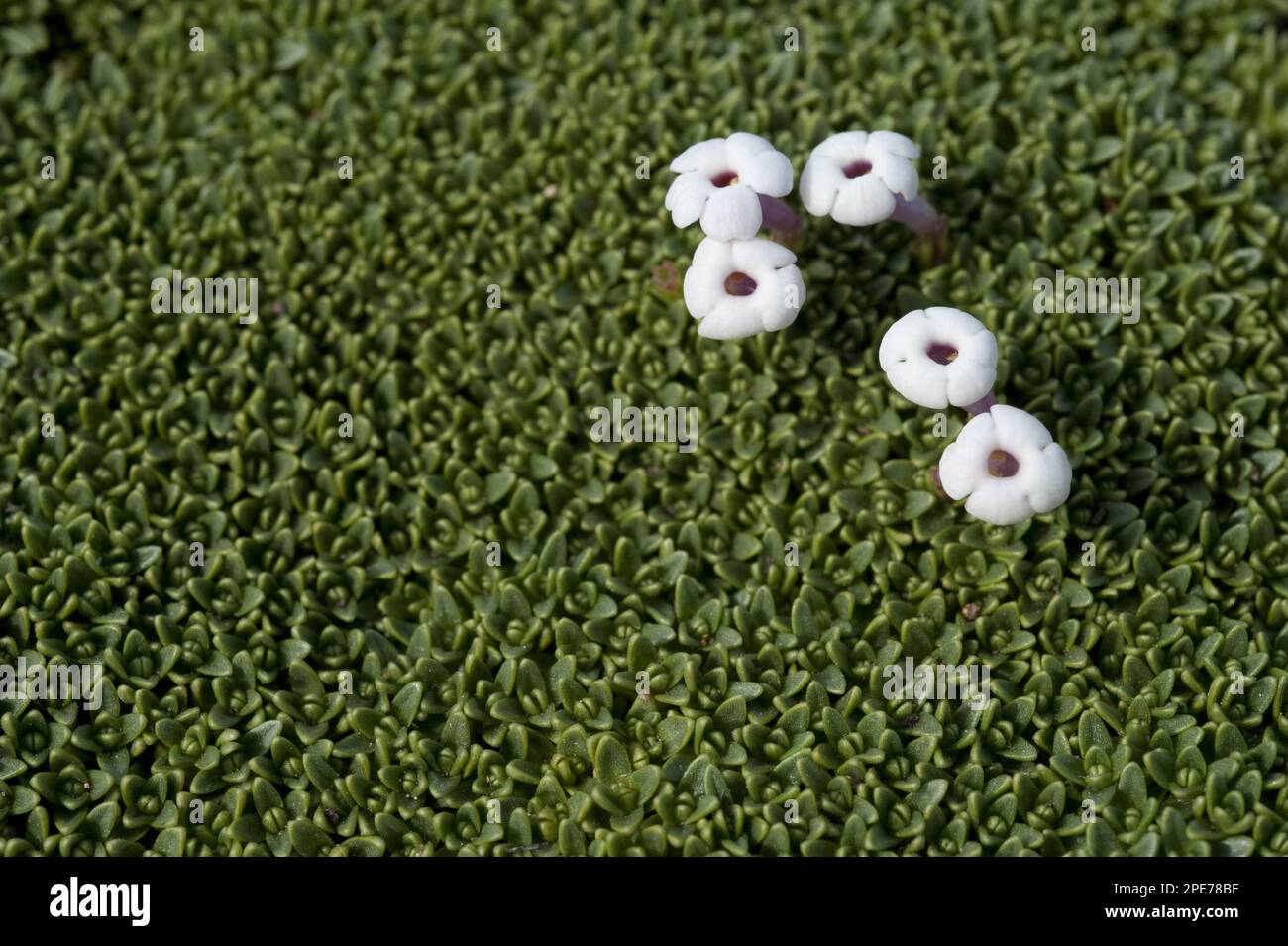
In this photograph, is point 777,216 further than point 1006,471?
Yes

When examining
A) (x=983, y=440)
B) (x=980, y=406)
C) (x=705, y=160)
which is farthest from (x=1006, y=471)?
(x=705, y=160)

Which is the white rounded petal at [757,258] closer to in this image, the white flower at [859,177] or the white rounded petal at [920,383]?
the white flower at [859,177]

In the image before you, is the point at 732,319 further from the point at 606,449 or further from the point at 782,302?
the point at 606,449
